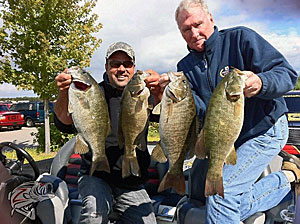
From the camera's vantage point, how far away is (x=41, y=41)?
859 cm

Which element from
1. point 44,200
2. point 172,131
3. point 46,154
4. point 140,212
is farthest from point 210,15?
point 46,154

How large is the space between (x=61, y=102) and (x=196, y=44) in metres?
1.36

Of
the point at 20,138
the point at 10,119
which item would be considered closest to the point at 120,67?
the point at 20,138

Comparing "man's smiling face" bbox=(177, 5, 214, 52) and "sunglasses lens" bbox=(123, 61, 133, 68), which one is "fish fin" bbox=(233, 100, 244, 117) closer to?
"man's smiling face" bbox=(177, 5, 214, 52)

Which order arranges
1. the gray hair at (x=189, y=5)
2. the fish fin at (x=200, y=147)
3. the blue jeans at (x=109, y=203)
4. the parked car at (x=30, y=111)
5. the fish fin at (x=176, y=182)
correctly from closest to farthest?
1. the fish fin at (x=200, y=147)
2. the fish fin at (x=176, y=182)
3. the gray hair at (x=189, y=5)
4. the blue jeans at (x=109, y=203)
5. the parked car at (x=30, y=111)

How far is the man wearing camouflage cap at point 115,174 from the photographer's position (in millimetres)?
2883

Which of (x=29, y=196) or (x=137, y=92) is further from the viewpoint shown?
(x=29, y=196)

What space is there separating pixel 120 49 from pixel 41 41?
6428 millimetres

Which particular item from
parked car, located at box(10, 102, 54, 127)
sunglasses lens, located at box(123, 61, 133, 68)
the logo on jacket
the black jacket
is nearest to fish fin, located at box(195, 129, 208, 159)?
the black jacket

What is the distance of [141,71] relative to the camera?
92.1 inches

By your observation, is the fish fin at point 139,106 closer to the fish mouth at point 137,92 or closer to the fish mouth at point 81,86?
the fish mouth at point 137,92

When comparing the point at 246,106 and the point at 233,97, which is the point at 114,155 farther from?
the point at 233,97

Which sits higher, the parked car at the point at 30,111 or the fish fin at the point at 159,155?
the fish fin at the point at 159,155

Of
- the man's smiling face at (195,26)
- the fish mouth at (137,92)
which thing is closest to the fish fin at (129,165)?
the fish mouth at (137,92)
